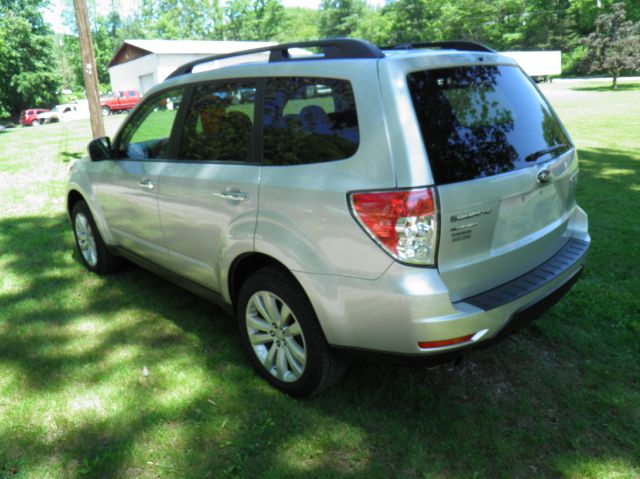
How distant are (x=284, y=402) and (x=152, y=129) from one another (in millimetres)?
2261

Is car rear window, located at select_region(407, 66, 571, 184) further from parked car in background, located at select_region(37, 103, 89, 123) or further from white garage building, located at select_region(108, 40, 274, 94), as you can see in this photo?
parked car in background, located at select_region(37, 103, 89, 123)

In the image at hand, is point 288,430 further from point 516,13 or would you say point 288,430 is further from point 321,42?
point 516,13

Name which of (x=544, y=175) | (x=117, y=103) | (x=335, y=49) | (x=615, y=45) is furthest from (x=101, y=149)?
(x=117, y=103)

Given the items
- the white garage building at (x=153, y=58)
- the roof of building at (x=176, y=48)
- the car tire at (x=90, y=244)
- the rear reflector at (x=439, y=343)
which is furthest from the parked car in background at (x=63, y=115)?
the rear reflector at (x=439, y=343)

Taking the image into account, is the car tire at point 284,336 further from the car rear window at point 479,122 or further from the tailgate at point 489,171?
the car rear window at point 479,122

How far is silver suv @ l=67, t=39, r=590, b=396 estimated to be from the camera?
7.89 feet

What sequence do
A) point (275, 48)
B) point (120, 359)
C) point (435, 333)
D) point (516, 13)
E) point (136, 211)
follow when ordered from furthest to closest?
Answer: 1. point (516, 13)
2. point (136, 211)
3. point (120, 359)
4. point (275, 48)
5. point (435, 333)

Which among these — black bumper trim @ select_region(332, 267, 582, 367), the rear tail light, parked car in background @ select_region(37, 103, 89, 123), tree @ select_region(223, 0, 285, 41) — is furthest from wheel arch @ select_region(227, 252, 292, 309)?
tree @ select_region(223, 0, 285, 41)

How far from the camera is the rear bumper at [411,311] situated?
7.84 feet

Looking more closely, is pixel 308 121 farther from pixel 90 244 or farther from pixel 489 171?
pixel 90 244

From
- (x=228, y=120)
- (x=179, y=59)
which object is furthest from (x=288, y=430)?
(x=179, y=59)

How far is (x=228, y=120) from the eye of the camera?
10.8 feet

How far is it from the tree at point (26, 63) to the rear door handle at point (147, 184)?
4674 cm

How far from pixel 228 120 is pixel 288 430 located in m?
1.81
